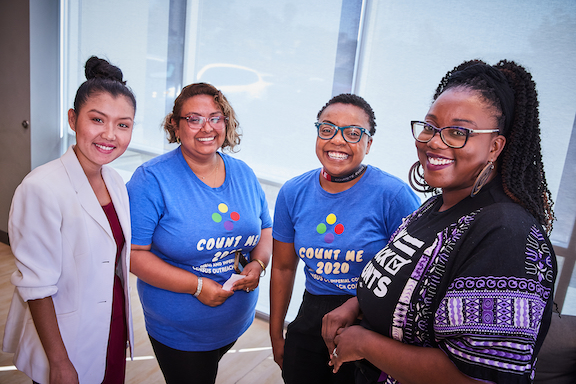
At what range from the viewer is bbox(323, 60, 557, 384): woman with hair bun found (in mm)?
752

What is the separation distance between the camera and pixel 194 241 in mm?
1557

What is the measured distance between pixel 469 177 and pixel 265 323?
270cm

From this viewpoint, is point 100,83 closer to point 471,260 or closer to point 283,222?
point 283,222

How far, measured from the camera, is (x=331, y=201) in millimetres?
1528

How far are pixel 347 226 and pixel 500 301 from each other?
2.47ft

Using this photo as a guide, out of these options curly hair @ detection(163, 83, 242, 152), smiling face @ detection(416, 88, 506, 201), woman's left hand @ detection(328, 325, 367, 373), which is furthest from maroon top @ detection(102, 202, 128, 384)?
smiling face @ detection(416, 88, 506, 201)

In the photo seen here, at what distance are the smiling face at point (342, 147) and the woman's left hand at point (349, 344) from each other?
2.07 ft

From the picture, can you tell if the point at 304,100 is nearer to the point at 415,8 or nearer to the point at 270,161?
the point at 270,161

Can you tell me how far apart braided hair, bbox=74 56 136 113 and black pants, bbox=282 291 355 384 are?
1.08 metres

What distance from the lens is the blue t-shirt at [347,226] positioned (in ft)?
4.77

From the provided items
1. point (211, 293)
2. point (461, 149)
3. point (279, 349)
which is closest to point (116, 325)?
point (211, 293)

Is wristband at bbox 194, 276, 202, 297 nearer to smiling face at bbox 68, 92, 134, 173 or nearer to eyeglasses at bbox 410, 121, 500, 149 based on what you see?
smiling face at bbox 68, 92, 134, 173

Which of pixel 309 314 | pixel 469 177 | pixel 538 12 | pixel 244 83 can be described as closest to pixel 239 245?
pixel 309 314

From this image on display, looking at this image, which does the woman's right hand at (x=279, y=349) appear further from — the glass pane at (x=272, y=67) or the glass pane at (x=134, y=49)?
the glass pane at (x=134, y=49)
